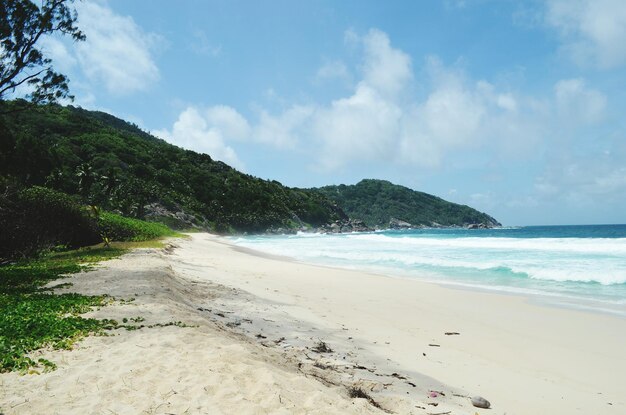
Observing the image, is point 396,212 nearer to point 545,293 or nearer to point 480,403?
point 545,293

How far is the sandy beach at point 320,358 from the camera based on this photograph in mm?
4469

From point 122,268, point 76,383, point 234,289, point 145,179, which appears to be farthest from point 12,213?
point 145,179

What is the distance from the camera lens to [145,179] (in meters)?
88.6

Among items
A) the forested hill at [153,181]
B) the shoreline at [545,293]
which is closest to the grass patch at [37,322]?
the shoreline at [545,293]

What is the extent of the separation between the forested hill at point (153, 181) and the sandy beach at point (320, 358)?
167 feet

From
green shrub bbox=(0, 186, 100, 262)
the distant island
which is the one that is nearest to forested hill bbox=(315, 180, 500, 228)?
the distant island

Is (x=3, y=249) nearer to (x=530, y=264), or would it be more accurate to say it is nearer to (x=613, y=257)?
(x=530, y=264)

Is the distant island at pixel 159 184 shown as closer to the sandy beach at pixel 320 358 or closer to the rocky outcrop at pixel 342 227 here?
the rocky outcrop at pixel 342 227

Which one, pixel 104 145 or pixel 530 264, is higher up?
pixel 104 145

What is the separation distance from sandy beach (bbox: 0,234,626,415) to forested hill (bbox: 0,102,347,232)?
50.9 meters

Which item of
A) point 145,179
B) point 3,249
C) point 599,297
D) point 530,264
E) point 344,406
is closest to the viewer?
point 344,406

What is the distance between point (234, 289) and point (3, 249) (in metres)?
13.1

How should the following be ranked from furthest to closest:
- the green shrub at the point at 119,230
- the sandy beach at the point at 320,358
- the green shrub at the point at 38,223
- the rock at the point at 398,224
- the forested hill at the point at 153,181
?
the rock at the point at 398,224 → the forested hill at the point at 153,181 → the green shrub at the point at 119,230 → the green shrub at the point at 38,223 → the sandy beach at the point at 320,358

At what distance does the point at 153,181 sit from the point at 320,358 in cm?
9027
